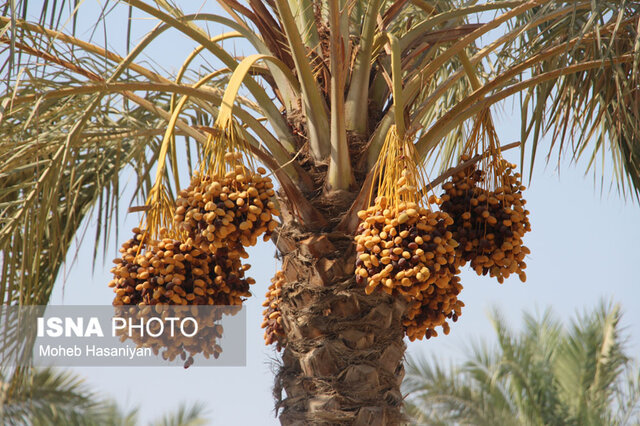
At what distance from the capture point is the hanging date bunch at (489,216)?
2.79 metres

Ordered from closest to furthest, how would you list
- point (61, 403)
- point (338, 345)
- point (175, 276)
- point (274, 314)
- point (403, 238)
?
point (403, 238) < point (175, 276) < point (338, 345) < point (274, 314) < point (61, 403)

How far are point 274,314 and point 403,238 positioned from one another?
871 mm

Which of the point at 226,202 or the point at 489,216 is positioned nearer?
the point at 226,202

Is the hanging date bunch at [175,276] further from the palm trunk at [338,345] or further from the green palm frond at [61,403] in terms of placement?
the green palm frond at [61,403]

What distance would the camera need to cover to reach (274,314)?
3129mm

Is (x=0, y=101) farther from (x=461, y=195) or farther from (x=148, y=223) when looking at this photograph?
(x=461, y=195)

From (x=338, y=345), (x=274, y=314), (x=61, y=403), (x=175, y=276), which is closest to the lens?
(x=175, y=276)

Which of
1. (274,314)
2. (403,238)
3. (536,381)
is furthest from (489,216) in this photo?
(536,381)

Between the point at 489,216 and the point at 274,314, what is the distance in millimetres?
918

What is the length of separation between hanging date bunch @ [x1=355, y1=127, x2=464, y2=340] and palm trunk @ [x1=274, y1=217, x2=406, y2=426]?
316mm

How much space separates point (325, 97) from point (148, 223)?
33.8 inches

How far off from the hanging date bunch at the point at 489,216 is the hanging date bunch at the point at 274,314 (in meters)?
0.72

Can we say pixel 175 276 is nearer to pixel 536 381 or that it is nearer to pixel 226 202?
pixel 226 202

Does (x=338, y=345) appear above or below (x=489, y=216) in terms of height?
below
